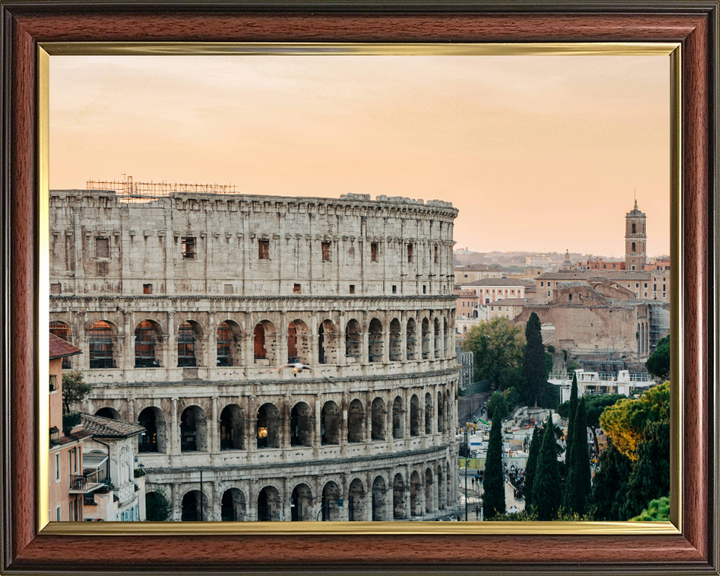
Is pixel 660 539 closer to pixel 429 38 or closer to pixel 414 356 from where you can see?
pixel 429 38

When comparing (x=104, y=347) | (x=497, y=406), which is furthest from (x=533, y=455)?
(x=104, y=347)

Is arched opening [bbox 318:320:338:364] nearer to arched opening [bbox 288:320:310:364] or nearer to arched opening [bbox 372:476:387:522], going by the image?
arched opening [bbox 288:320:310:364]

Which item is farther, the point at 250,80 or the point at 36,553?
the point at 250,80

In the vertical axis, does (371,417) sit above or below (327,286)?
below

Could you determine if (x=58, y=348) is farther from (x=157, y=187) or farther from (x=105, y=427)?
(x=157, y=187)

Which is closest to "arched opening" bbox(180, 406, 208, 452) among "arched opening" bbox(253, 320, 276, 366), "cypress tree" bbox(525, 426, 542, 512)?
"arched opening" bbox(253, 320, 276, 366)

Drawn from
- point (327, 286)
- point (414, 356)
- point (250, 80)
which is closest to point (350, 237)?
point (327, 286)

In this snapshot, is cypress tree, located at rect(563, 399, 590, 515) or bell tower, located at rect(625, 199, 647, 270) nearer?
bell tower, located at rect(625, 199, 647, 270)
